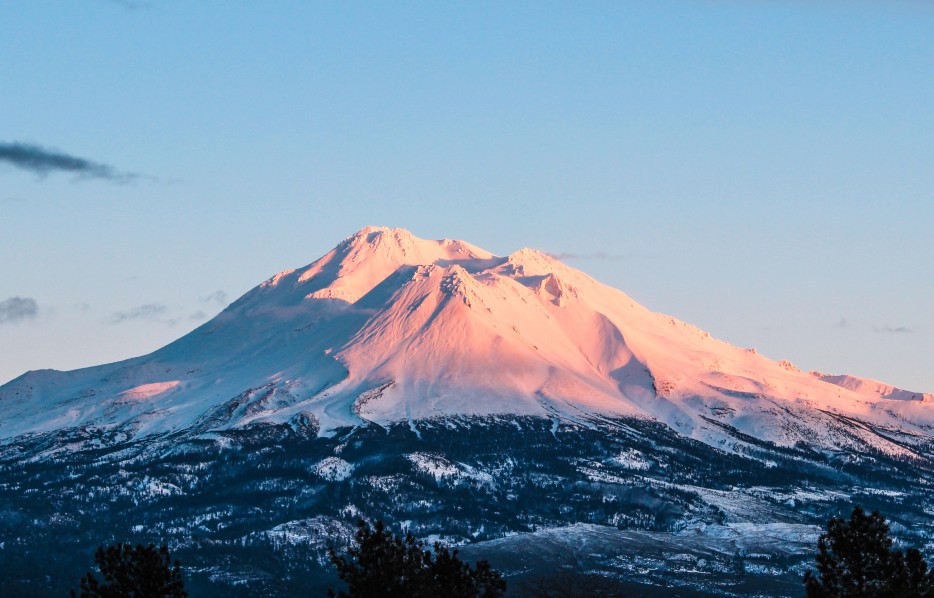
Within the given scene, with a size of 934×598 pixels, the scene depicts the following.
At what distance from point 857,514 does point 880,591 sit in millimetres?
6073

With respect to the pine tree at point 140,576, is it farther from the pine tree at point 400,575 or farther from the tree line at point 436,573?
the pine tree at point 400,575

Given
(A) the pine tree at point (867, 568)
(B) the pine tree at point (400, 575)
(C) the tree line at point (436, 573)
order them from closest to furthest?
(A) the pine tree at point (867, 568) → (C) the tree line at point (436, 573) → (B) the pine tree at point (400, 575)

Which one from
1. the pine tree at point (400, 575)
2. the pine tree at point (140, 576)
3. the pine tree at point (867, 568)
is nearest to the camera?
the pine tree at point (867, 568)

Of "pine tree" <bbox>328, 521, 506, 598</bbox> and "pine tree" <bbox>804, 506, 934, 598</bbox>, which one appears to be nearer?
"pine tree" <bbox>804, 506, 934, 598</bbox>

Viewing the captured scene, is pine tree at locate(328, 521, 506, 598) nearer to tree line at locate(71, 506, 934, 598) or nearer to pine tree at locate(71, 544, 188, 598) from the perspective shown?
tree line at locate(71, 506, 934, 598)

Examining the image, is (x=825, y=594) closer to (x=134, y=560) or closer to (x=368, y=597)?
(x=368, y=597)

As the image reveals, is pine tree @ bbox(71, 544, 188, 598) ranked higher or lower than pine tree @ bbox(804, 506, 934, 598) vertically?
higher

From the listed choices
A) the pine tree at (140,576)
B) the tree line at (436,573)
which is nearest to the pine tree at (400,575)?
the tree line at (436,573)

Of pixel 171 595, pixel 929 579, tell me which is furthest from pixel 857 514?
pixel 171 595

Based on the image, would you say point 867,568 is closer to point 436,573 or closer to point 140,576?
point 436,573

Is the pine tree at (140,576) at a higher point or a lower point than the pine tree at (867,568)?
higher

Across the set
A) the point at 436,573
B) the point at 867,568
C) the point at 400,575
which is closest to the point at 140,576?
the point at 400,575

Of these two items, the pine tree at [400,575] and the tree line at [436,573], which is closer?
the tree line at [436,573]

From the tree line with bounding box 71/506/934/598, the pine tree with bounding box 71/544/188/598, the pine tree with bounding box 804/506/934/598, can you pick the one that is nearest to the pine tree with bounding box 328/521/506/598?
the tree line with bounding box 71/506/934/598
